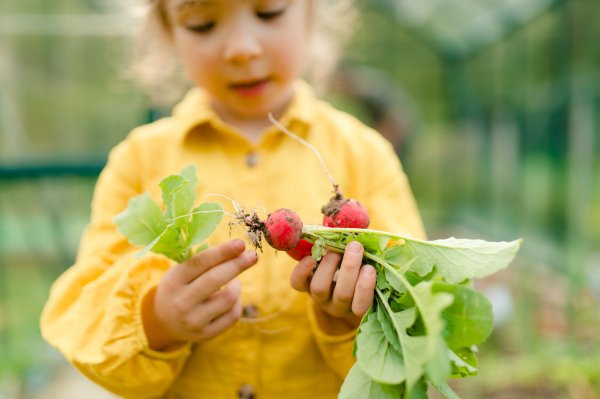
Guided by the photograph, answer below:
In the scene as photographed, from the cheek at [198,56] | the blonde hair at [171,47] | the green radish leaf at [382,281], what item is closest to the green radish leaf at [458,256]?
the green radish leaf at [382,281]

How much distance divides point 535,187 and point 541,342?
196 centimetres

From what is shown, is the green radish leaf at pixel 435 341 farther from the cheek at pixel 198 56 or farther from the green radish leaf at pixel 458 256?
the cheek at pixel 198 56

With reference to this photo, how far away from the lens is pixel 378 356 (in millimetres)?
726

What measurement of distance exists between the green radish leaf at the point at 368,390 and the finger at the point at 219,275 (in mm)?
300

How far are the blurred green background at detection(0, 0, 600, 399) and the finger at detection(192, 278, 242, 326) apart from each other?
5.33 ft

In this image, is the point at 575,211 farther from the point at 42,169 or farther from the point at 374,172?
the point at 42,169

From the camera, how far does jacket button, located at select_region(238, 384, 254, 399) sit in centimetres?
116

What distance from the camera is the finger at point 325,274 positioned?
838 millimetres

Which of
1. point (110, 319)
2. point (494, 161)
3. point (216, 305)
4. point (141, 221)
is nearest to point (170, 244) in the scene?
point (141, 221)

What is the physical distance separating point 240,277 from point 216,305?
0.83 ft

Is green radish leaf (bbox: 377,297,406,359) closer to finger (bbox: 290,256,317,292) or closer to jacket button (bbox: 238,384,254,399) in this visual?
finger (bbox: 290,256,317,292)

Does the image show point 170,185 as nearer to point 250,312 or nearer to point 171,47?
point 250,312

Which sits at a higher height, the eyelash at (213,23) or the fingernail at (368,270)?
the eyelash at (213,23)

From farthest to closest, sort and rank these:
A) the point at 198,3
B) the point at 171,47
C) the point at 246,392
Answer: the point at 171,47
the point at 246,392
the point at 198,3
